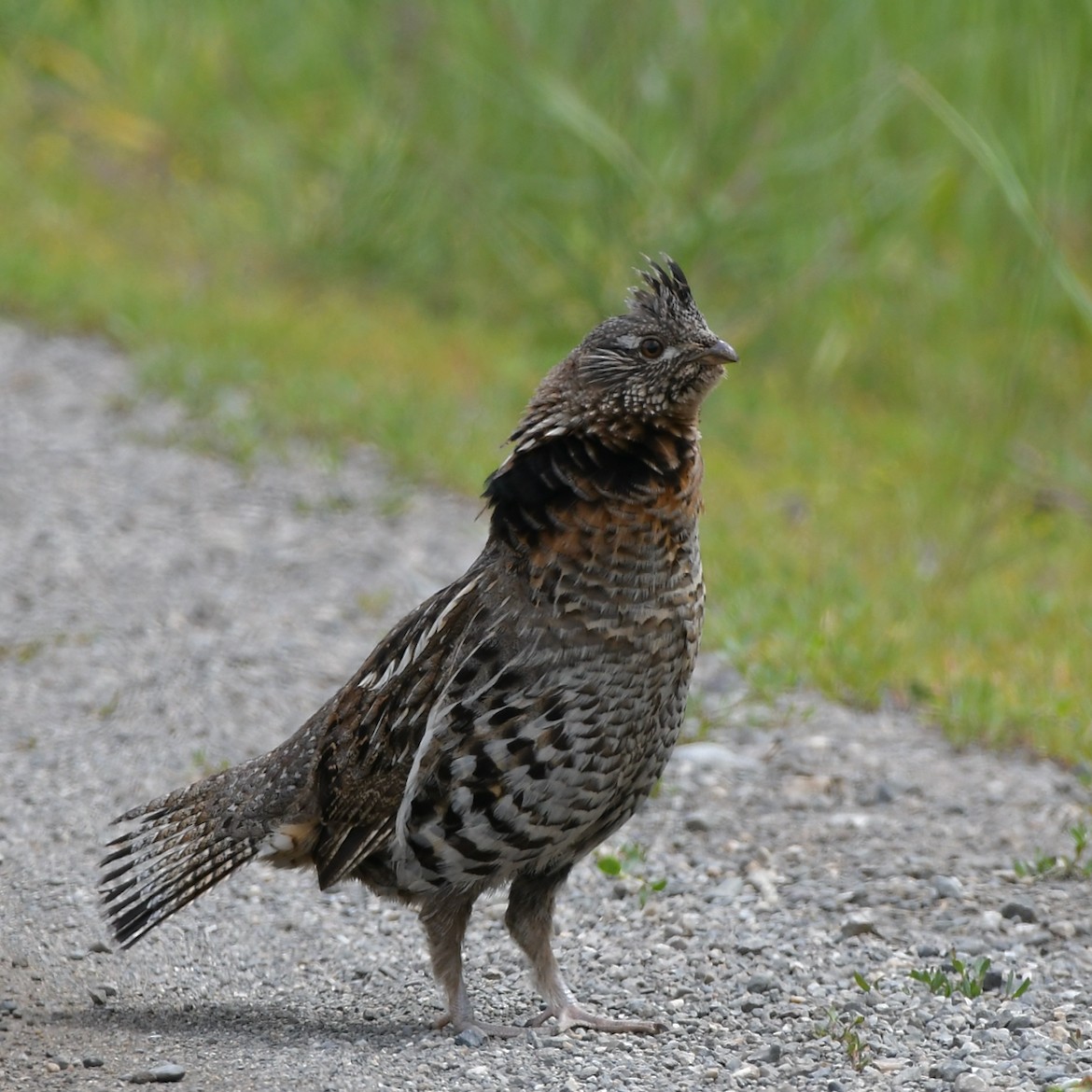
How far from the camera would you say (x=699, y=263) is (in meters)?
9.95

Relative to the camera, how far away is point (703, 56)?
10258 mm

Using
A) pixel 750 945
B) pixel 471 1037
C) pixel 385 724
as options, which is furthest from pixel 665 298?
pixel 471 1037

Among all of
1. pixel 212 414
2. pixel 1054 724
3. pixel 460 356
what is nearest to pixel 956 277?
pixel 460 356

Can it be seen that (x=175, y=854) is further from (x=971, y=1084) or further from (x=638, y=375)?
(x=971, y=1084)

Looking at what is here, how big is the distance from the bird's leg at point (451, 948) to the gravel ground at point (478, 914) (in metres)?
0.08

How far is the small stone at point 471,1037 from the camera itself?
3955 millimetres

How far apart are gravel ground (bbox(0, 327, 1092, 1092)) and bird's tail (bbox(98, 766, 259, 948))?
164 mm

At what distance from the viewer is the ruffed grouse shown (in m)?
3.82

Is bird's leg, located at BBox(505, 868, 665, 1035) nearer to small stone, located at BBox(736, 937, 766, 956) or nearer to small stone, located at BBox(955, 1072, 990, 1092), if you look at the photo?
small stone, located at BBox(736, 937, 766, 956)

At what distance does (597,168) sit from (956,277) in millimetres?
2266

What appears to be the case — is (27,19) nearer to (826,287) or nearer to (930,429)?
(826,287)

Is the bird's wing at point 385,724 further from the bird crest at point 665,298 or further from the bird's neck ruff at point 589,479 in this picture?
the bird crest at point 665,298

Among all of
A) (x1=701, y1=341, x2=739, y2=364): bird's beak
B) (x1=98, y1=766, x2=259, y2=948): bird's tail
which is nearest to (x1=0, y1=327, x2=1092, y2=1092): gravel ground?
(x1=98, y1=766, x2=259, y2=948): bird's tail

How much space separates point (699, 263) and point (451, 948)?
645 centimetres
